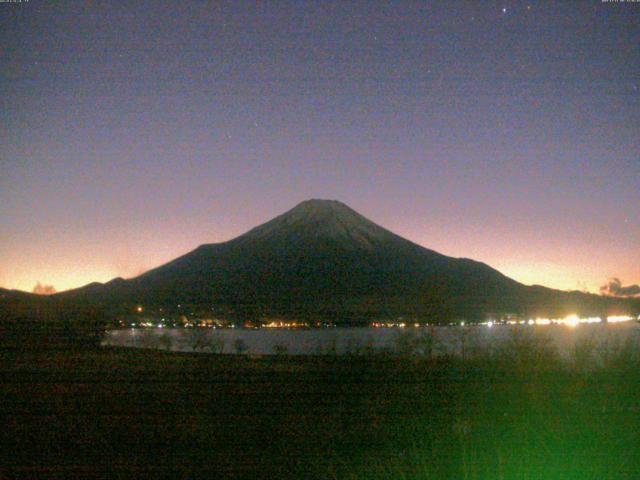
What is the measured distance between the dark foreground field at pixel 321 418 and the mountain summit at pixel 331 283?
2.26m

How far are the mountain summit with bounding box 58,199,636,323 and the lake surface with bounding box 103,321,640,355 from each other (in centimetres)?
49

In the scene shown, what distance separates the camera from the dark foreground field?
4.53m

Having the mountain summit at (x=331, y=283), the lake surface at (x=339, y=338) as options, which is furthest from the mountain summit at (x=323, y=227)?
the lake surface at (x=339, y=338)

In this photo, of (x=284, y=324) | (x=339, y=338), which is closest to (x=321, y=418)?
(x=339, y=338)

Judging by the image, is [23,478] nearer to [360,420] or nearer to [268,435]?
[268,435]

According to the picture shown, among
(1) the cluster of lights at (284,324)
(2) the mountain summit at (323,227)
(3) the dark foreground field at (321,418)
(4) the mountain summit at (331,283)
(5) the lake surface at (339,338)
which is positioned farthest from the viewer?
(2) the mountain summit at (323,227)

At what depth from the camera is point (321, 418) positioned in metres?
6.09

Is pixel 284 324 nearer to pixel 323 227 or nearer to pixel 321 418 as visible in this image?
pixel 321 418

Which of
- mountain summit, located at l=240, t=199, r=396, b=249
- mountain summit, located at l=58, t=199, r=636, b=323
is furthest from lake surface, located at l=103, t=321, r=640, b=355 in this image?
mountain summit, located at l=240, t=199, r=396, b=249

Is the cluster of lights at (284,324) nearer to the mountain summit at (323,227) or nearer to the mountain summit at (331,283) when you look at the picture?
the mountain summit at (331,283)

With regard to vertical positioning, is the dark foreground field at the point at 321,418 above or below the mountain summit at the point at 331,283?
below

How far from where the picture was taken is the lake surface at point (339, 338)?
30.5 ft

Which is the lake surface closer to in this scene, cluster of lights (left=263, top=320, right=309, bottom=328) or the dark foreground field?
cluster of lights (left=263, top=320, right=309, bottom=328)

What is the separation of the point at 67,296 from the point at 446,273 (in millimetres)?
21035
